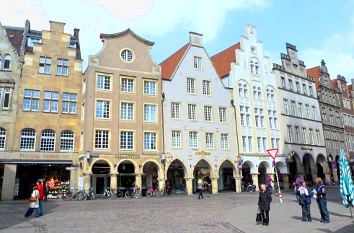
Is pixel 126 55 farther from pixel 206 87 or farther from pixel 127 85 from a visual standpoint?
pixel 206 87

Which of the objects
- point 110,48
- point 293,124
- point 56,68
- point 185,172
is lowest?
point 185,172

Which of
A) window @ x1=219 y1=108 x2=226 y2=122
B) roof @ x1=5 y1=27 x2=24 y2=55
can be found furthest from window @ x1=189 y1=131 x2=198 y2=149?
roof @ x1=5 y1=27 x2=24 y2=55

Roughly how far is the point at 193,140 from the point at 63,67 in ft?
50.9

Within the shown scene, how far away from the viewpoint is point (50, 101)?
32.8 m

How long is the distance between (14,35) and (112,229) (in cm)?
3001

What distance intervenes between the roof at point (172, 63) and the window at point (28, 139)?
47.9 ft

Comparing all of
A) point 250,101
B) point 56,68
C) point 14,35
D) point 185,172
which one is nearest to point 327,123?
point 250,101

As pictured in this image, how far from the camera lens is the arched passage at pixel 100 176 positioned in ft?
108

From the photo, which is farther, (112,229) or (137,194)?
(137,194)

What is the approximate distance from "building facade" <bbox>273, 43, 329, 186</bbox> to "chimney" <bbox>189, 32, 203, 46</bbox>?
12514 mm

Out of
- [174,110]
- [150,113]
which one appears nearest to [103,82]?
[150,113]

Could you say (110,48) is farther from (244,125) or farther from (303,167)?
(303,167)

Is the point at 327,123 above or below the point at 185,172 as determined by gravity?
above

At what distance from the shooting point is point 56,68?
33.7 m
